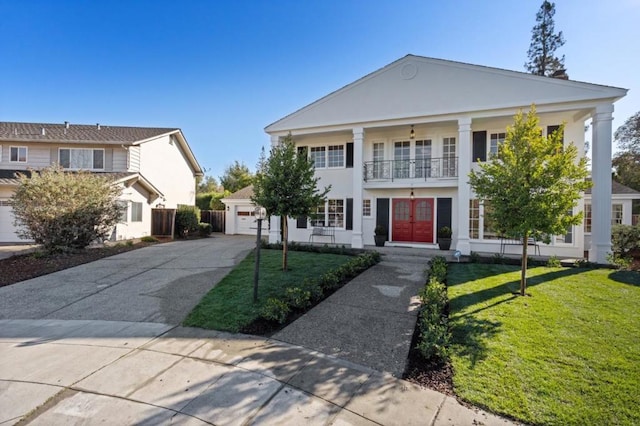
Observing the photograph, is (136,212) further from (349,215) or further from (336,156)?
(349,215)

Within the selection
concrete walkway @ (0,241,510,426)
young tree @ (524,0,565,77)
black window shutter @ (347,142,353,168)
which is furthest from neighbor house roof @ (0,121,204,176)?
young tree @ (524,0,565,77)

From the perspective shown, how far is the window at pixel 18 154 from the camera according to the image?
720 inches

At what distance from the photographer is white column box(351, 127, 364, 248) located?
42.5 feet

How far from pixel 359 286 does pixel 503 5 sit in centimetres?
999

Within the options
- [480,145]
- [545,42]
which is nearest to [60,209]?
[480,145]

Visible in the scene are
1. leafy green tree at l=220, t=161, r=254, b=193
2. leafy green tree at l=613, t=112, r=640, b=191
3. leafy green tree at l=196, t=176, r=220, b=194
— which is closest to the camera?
leafy green tree at l=613, t=112, r=640, b=191

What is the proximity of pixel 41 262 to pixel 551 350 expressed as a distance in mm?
14155

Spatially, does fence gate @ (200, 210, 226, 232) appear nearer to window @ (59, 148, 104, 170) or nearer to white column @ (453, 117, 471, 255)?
window @ (59, 148, 104, 170)

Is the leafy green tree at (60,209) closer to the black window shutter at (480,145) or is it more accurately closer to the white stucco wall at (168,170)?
the white stucco wall at (168,170)

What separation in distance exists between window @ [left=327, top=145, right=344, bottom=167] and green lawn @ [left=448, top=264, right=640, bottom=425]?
8787 millimetres

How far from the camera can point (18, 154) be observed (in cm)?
1833

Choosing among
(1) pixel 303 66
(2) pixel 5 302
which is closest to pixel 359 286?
(2) pixel 5 302

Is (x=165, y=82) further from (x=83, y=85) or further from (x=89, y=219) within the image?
(x=89, y=219)

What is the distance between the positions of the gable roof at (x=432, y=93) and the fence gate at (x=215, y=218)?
1192 cm
